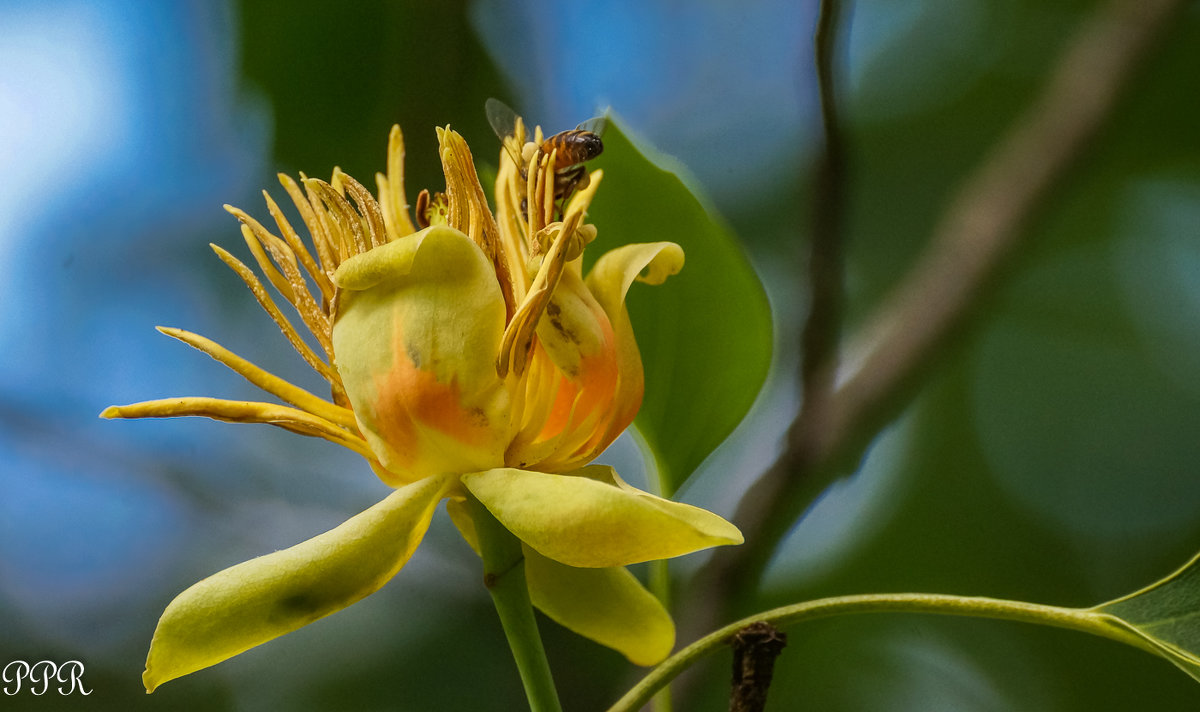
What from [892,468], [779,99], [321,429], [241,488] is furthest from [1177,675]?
[241,488]

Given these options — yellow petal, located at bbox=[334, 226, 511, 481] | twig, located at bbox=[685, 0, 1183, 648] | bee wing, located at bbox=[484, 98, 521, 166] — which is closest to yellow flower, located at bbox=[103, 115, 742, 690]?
yellow petal, located at bbox=[334, 226, 511, 481]

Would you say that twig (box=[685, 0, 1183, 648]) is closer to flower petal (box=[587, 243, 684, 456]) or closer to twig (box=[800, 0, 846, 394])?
twig (box=[800, 0, 846, 394])

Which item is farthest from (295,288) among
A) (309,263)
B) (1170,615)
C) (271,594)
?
(1170,615)

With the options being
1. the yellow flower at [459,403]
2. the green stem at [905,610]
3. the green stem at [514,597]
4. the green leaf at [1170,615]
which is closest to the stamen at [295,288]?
the yellow flower at [459,403]

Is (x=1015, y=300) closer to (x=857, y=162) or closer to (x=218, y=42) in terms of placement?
(x=857, y=162)

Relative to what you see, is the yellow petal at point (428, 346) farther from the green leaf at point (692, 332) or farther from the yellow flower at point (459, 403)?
the green leaf at point (692, 332)
